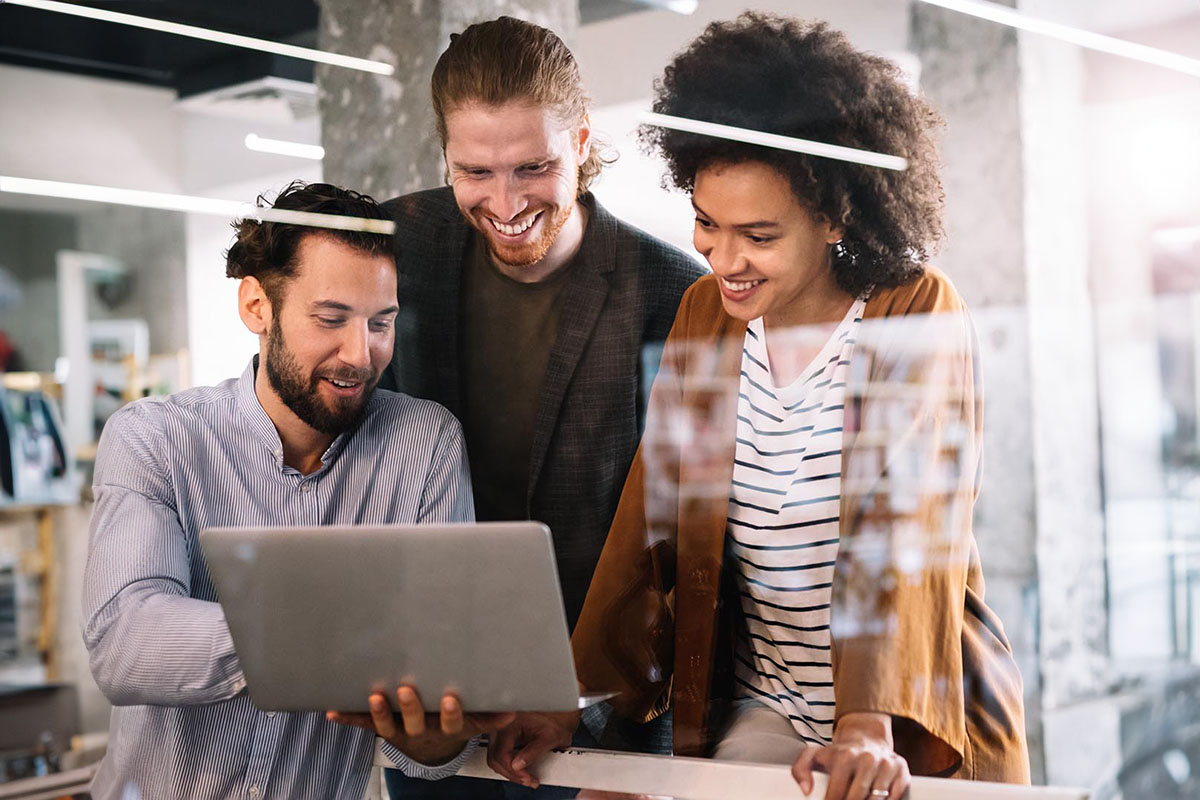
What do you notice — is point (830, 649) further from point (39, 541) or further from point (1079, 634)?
point (39, 541)

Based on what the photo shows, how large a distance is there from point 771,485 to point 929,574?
8.6 inches

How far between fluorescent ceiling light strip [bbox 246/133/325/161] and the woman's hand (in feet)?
3.92

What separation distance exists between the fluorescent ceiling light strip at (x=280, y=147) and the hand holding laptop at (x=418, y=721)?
0.90 m

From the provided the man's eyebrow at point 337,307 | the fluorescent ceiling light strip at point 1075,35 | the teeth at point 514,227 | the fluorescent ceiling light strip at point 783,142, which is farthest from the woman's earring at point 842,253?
the man's eyebrow at point 337,307

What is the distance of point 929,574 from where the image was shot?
142cm

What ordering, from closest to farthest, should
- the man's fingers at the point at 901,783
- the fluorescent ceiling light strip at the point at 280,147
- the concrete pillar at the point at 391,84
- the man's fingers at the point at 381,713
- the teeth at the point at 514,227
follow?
the man's fingers at the point at 901,783 → the man's fingers at the point at 381,713 → the teeth at the point at 514,227 → the concrete pillar at the point at 391,84 → the fluorescent ceiling light strip at the point at 280,147

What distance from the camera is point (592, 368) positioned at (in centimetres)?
168

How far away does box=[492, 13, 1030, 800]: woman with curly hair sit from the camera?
4.65ft

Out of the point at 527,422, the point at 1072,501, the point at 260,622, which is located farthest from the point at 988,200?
the point at 260,622

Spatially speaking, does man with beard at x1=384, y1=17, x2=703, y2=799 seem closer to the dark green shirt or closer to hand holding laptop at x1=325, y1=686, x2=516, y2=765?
the dark green shirt

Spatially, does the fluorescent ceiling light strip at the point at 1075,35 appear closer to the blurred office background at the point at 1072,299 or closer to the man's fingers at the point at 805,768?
the blurred office background at the point at 1072,299

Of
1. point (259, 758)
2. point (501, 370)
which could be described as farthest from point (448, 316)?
point (259, 758)

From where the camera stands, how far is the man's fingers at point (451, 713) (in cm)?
145

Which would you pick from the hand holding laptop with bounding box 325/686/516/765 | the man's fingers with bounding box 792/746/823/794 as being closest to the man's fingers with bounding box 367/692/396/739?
the hand holding laptop with bounding box 325/686/516/765
